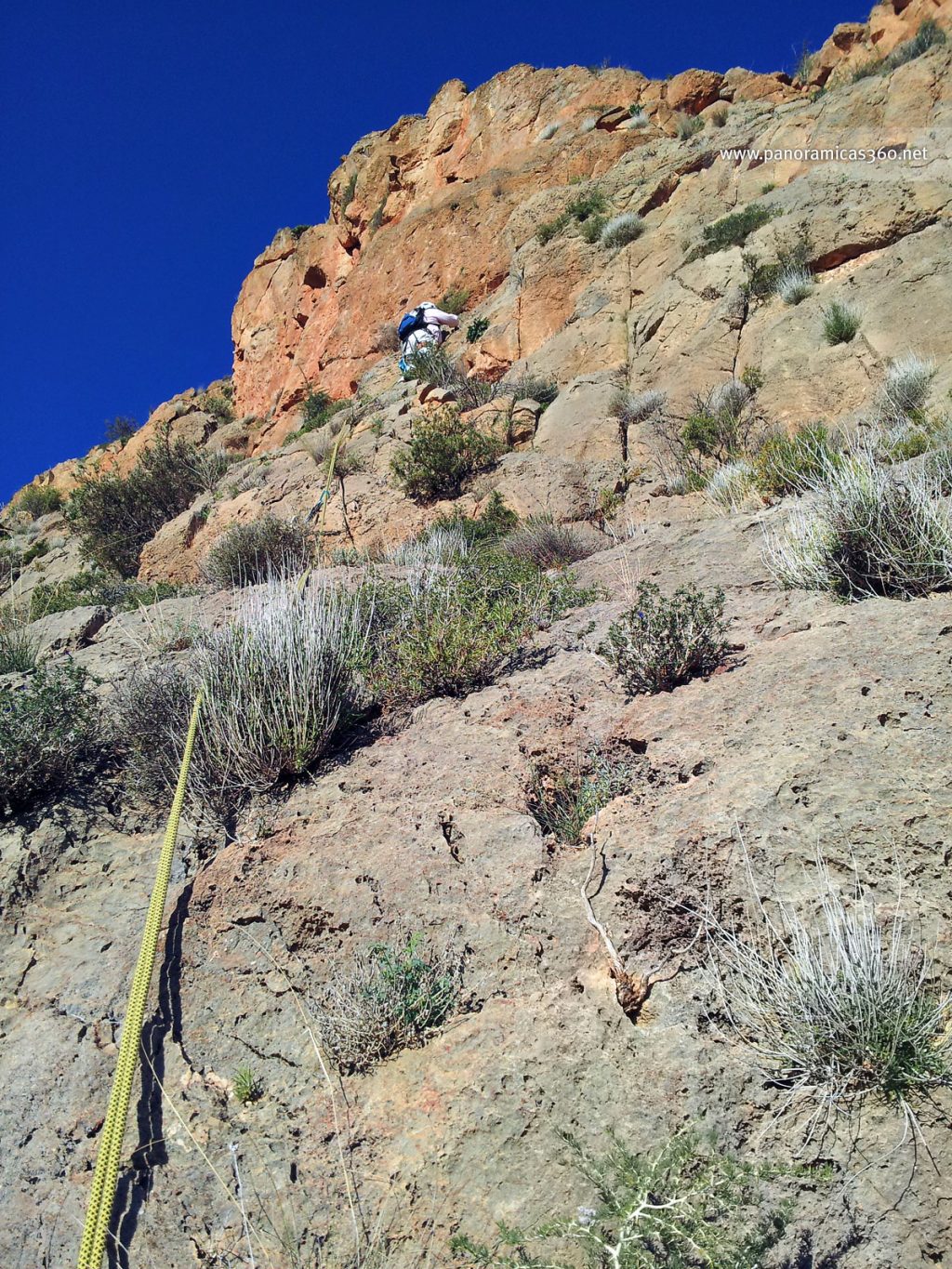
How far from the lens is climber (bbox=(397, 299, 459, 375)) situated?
14852 mm

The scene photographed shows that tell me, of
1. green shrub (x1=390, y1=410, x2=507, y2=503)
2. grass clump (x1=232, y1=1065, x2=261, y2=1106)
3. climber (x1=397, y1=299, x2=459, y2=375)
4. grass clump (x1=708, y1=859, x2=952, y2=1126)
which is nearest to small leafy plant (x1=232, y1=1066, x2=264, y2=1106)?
grass clump (x1=232, y1=1065, x2=261, y2=1106)

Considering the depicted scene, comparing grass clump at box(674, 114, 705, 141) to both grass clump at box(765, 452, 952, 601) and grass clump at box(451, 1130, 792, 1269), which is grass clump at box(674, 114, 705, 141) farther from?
grass clump at box(451, 1130, 792, 1269)

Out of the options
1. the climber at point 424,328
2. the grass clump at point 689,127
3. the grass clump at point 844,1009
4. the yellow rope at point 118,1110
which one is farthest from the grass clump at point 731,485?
the grass clump at point 689,127

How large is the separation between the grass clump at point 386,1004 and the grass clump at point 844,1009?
909 millimetres

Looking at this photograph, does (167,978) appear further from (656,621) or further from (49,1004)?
(656,621)

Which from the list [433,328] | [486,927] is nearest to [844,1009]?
[486,927]

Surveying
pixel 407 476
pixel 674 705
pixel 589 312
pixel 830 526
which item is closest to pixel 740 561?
pixel 830 526

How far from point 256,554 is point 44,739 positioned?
461cm

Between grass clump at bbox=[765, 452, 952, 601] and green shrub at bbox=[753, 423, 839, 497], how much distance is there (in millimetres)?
1290

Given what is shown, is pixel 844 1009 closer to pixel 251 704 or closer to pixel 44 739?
pixel 251 704

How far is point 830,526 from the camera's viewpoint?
13.6ft

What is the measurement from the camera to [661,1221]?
5.62ft

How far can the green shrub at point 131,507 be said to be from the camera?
1326 cm

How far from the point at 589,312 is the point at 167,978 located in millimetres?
12222
